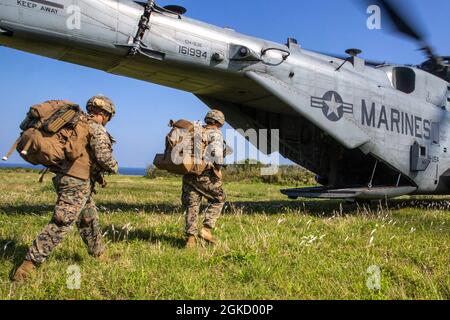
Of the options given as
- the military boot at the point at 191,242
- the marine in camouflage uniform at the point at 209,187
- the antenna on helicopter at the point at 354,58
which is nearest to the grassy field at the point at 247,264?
the military boot at the point at 191,242

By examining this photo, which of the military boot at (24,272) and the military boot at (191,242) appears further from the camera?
the military boot at (191,242)

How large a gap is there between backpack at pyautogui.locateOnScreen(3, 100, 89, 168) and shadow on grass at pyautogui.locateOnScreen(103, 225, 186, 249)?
5.00 feet

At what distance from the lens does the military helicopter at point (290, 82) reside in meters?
6.38

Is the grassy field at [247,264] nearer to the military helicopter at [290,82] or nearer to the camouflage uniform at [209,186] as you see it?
the camouflage uniform at [209,186]

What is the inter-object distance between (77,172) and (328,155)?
23.4ft

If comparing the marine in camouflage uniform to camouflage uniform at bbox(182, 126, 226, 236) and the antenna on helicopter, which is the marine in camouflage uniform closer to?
camouflage uniform at bbox(182, 126, 226, 236)

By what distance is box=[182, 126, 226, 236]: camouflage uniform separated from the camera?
18.4 feet

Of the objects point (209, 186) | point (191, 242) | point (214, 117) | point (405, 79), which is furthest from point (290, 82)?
point (191, 242)

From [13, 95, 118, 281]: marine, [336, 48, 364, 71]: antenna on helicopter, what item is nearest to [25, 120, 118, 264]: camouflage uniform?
[13, 95, 118, 281]: marine

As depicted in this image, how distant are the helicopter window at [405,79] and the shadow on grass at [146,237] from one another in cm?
712

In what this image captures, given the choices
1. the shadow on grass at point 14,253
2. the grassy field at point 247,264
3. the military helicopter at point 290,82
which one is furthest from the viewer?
the military helicopter at point 290,82

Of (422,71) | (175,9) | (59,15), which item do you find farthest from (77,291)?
(422,71)

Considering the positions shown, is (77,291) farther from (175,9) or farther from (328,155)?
(328,155)
